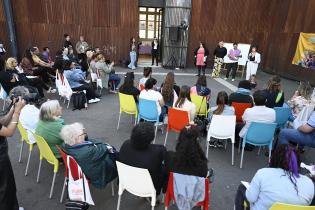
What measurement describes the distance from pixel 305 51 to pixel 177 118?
853 cm

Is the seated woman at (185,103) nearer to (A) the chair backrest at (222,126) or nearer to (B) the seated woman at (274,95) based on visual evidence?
(A) the chair backrest at (222,126)

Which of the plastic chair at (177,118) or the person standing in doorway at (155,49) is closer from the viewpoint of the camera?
the plastic chair at (177,118)

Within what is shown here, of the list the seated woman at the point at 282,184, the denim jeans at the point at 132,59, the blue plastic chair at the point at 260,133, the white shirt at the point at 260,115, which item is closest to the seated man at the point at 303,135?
the blue plastic chair at the point at 260,133

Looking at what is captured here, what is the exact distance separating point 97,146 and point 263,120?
260 centimetres

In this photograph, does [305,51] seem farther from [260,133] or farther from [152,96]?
[152,96]

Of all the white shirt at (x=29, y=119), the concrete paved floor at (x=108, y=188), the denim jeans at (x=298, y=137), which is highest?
the white shirt at (x=29, y=119)

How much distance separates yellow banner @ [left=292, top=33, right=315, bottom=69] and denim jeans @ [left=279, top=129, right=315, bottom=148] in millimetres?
7497

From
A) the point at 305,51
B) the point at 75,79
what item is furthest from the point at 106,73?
the point at 305,51

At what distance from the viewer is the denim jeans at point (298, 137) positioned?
11.9 feet

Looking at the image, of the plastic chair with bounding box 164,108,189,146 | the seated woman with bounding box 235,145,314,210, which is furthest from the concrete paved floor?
the seated woman with bounding box 235,145,314,210

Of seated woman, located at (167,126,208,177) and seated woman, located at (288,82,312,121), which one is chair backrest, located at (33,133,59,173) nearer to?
seated woman, located at (167,126,208,177)

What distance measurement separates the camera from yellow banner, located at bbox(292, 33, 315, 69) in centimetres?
985

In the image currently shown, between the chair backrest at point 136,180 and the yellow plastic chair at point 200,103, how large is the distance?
2582 mm

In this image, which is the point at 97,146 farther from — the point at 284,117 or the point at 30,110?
the point at 284,117
